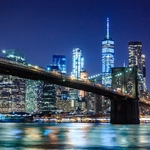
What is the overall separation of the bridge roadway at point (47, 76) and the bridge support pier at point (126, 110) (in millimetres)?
1220

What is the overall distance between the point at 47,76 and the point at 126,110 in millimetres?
29183

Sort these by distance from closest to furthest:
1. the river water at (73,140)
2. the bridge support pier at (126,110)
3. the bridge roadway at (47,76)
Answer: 1. the river water at (73,140)
2. the bridge roadway at (47,76)
3. the bridge support pier at (126,110)

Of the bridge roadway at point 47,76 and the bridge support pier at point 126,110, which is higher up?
the bridge roadway at point 47,76

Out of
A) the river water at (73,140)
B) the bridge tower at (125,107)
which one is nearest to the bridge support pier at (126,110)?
the bridge tower at (125,107)

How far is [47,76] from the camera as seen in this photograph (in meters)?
65.6

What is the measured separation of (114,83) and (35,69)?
3810cm

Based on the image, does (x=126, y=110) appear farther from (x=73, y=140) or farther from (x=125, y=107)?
(x=73, y=140)

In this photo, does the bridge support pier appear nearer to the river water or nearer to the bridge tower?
the bridge tower

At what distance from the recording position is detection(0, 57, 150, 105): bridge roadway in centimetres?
5619

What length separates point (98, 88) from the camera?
77.8 metres

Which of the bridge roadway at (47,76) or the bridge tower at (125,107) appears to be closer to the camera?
the bridge roadway at (47,76)

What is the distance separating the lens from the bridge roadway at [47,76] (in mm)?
56188

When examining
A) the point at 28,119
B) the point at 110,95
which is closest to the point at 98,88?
the point at 110,95

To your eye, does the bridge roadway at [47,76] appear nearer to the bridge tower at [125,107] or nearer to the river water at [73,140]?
the bridge tower at [125,107]
